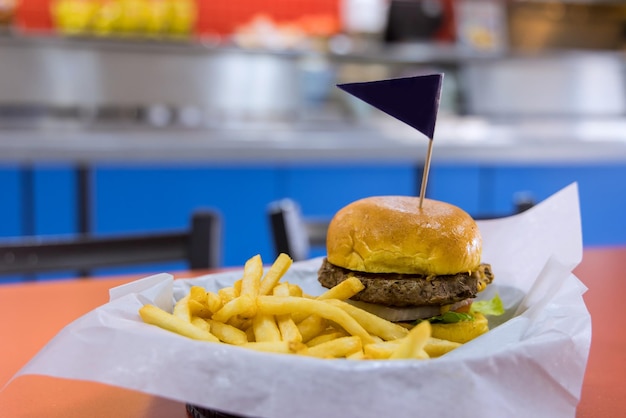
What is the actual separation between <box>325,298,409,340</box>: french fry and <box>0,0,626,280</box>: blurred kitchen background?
2877 mm

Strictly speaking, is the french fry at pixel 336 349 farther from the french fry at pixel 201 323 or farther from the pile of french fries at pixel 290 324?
the french fry at pixel 201 323

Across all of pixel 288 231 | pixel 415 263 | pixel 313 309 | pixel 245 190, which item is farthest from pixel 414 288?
pixel 245 190

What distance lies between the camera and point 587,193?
4578mm

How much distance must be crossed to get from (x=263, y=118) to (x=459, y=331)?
3834 millimetres

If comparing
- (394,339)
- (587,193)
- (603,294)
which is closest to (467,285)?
(394,339)

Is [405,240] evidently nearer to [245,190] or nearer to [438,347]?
[438,347]

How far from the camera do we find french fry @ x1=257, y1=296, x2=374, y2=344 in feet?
2.55

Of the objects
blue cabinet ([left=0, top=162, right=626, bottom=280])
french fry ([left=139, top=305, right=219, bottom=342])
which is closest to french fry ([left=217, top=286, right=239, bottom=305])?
french fry ([left=139, top=305, right=219, bottom=342])

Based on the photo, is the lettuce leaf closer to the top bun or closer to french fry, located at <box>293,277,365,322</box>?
the top bun

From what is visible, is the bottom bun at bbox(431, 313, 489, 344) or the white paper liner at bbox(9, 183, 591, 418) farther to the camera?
the bottom bun at bbox(431, 313, 489, 344)

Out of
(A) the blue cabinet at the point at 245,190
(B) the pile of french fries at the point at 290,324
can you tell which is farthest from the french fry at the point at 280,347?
(A) the blue cabinet at the point at 245,190

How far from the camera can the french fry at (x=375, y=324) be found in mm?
807

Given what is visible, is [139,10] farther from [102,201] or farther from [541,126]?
[541,126]

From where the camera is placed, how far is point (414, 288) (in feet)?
2.81
